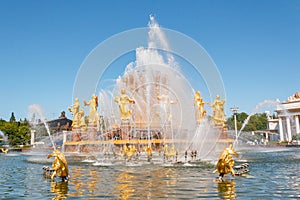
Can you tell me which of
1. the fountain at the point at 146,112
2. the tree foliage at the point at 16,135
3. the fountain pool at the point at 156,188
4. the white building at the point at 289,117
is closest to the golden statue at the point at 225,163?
the fountain pool at the point at 156,188

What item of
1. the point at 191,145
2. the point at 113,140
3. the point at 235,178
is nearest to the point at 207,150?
the point at 191,145

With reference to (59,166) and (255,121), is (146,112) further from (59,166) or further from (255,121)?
(255,121)

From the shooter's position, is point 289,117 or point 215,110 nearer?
point 215,110

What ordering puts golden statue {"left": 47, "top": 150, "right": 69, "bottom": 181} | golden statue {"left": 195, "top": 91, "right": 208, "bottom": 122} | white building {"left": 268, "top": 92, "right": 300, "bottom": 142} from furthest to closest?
1. white building {"left": 268, "top": 92, "right": 300, "bottom": 142}
2. golden statue {"left": 195, "top": 91, "right": 208, "bottom": 122}
3. golden statue {"left": 47, "top": 150, "right": 69, "bottom": 181}

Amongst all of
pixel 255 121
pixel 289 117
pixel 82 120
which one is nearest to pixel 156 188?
pixel 82 120

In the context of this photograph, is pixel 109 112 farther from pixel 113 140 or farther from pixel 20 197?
pixel 20 197

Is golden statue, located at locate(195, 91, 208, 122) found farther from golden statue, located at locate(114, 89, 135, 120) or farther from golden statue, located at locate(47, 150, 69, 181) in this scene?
golden statue, located at locate(47, 150, 69, 181)

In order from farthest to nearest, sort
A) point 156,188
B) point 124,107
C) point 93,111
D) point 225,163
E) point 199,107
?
point 93,111 → point 199,107 → point 124,107 → point 225,163 → point 156,188

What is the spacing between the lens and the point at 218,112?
1198 inches

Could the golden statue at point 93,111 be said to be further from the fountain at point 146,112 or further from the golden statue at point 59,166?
the golden statue at point 59,166

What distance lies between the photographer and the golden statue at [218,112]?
30.4 m

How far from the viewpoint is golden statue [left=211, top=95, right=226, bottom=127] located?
99.7 feet

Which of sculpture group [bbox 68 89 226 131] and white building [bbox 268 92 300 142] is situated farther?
white building [bbox 268 92 300 142]

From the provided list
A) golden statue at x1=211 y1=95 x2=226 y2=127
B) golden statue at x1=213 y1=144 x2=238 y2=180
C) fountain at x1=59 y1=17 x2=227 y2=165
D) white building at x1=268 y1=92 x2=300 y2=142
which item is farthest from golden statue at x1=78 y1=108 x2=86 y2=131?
white building at x1=268 y1=92 x2=300 y2=142
